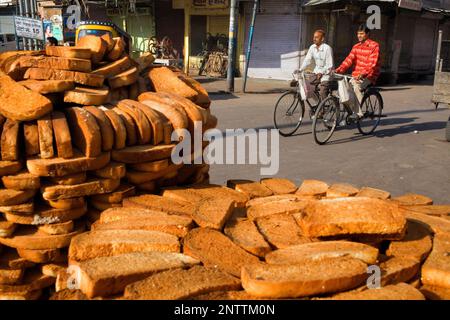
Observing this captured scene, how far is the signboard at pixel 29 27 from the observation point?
11508 millimetres

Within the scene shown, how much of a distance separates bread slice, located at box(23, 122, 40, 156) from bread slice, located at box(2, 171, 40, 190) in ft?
0.40

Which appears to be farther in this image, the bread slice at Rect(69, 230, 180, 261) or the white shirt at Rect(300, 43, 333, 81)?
the white shirt at Rect(300, 43, 333, 81)

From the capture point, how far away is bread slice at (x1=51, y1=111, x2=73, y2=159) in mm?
2303

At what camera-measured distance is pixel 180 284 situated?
5.67 ft

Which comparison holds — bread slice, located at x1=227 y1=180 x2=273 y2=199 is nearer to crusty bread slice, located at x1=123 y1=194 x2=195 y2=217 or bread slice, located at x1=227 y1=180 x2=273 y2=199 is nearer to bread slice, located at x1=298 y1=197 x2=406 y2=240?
crusty bread slice, located at x1=123 y1=194 x2=195 y2=217

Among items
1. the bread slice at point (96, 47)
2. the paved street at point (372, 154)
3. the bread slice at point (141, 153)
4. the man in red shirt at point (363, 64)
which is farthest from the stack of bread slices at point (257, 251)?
the man in red shirt at point (363, 64)

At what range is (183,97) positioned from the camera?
119 inches

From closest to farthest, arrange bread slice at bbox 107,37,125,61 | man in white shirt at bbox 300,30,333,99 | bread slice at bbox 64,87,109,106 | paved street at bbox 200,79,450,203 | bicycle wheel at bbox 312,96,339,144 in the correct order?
bread slice at bbox 64,87,109,106 → bread slice at bbox 107,37,125,61 → paved street at bbox 200,79,450,203 → bicycle wheel at bbox 312,96,339,144 → man in white shirt at bbox 300,30,333,99

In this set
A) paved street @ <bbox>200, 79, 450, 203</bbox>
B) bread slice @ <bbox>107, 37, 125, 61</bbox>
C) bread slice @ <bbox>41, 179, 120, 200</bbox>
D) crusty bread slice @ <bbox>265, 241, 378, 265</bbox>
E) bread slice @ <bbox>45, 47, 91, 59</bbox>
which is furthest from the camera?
paved street @ <bbox>200, 79, 450, 203</bbox>

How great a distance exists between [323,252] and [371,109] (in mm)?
7607

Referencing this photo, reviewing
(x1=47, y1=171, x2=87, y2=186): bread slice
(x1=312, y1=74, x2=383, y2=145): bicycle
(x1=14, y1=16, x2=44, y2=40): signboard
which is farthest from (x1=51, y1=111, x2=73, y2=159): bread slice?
(x1=14, y1=16, x2=44, y2=40): signboard

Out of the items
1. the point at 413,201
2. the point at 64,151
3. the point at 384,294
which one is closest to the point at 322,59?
the point at 413,201

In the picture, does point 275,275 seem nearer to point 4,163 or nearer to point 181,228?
point 181,228
